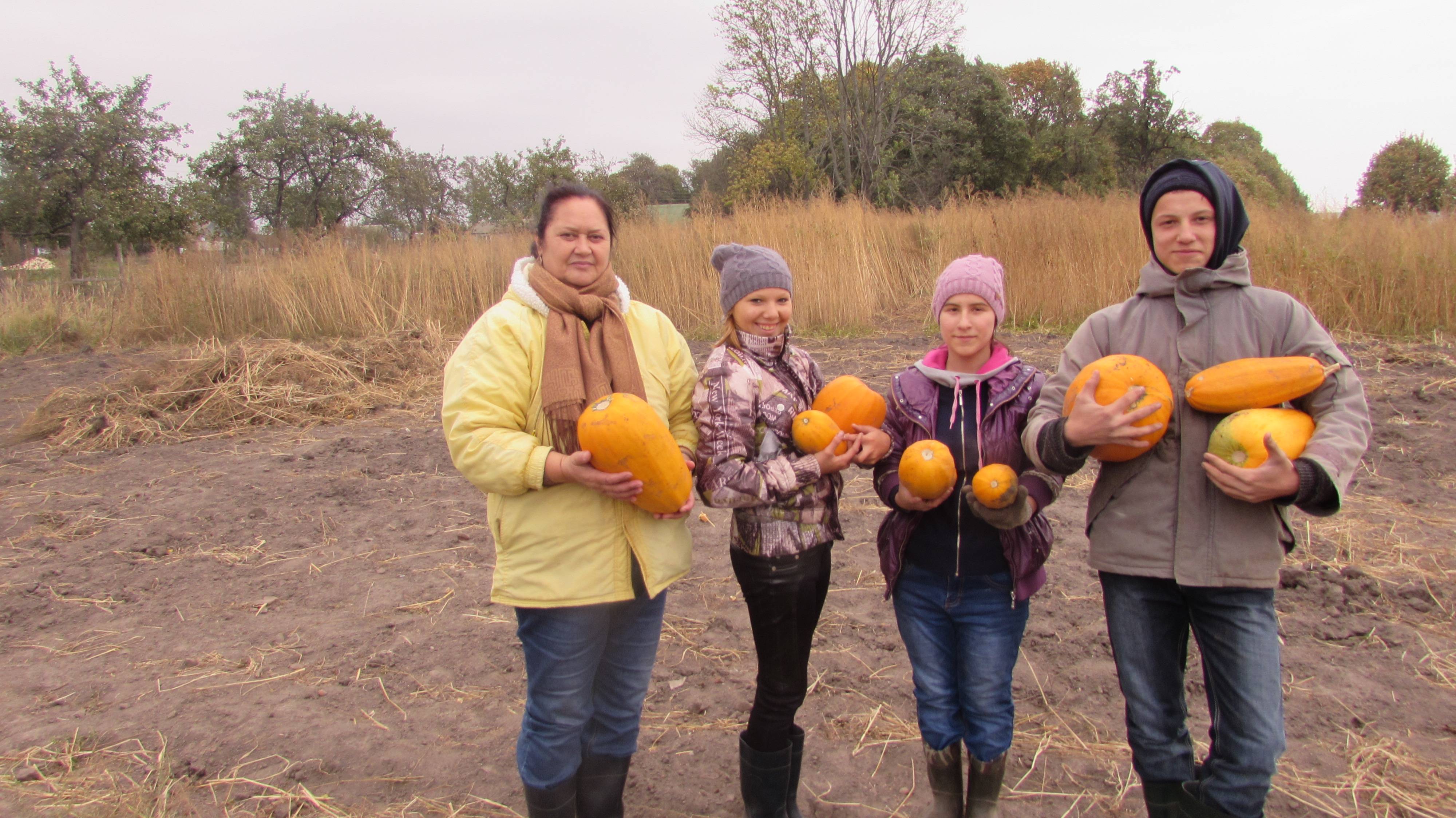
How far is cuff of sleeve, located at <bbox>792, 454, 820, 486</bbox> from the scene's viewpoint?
2117mm

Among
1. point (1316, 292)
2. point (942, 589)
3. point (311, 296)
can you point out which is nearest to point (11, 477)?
point (311, 296)

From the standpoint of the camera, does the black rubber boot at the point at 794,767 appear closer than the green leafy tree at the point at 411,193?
Yes

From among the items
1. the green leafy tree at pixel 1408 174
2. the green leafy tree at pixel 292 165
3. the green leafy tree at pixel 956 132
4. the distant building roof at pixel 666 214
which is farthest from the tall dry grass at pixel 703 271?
the green leafy tree at pixel 292 165

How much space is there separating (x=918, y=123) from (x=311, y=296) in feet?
66.9

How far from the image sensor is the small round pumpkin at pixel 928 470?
2016mm

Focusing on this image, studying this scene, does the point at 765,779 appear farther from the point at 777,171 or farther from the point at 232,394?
the point at 777,171

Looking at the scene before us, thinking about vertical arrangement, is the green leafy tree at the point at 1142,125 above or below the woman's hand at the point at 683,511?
above

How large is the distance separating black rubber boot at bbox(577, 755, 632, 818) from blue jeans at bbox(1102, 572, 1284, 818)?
142 centimetres

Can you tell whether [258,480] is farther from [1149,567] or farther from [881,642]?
[1149,567]

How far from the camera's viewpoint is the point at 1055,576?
3.92 m

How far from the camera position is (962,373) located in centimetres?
225

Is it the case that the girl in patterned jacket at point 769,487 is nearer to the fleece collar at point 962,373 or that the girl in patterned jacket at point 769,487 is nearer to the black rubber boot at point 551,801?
the fleece collar at point 962,373

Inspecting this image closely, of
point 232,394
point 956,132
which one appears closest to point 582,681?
point 232,394

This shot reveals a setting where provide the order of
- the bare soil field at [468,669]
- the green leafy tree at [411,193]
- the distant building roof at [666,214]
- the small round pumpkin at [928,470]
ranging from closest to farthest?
the small round pumpkin at [928,470] → the bare soil field at [468,669] → the distant building roof at [666,214] → the green leafy tree at [411,193]
